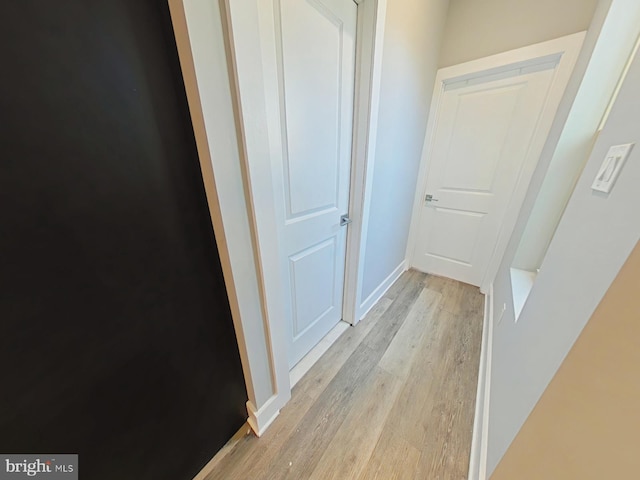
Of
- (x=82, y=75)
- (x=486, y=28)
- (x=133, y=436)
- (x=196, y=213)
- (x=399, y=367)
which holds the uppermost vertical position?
(x=486, y=28)

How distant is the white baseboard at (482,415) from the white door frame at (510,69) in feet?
2.93

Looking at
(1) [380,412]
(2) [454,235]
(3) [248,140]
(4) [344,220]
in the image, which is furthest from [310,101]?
(2) [454,235]

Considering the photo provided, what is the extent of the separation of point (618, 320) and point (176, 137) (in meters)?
1.13

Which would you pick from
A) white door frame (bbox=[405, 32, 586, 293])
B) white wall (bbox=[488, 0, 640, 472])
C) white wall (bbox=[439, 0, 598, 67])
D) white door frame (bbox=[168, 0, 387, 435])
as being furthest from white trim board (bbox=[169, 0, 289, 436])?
white wall (bbox=[439, 0, 598, 67])

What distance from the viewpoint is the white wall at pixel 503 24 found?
1467 mm

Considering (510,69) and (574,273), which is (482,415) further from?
(510,69)

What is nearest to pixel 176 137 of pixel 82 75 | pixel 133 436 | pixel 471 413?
pixel 82 75

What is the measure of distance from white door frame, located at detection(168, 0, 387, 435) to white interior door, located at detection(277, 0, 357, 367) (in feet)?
0.29

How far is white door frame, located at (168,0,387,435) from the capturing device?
569 millimetres

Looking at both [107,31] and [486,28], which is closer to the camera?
[107,31]

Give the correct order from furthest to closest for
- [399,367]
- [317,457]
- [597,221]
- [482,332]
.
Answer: [482,332]
[399,367]
[317,457]
[597,221]

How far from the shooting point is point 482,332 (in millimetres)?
1708

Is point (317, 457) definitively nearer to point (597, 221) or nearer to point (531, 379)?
point (531, 379)

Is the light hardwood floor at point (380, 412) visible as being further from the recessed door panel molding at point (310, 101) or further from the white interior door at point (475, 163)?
the recessed door panel molding at point (310, 101)
